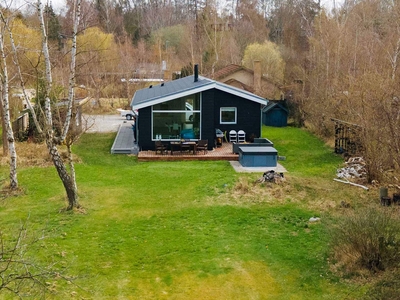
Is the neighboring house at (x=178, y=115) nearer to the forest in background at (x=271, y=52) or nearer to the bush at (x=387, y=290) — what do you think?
the forest in background at (x=271, y=52)

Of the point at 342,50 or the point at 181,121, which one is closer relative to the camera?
the point at 181,121

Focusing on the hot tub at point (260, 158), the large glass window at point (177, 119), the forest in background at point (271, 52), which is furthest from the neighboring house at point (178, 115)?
the hot tub at point (260, 158)

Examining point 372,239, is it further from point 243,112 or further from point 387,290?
point 243,112

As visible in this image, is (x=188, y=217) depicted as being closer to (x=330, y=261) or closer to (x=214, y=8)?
(x=330, y=261)

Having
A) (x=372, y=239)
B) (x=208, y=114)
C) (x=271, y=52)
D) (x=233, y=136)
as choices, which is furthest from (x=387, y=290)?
(x=271, y=52)

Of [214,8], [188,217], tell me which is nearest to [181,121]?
[188,217]
